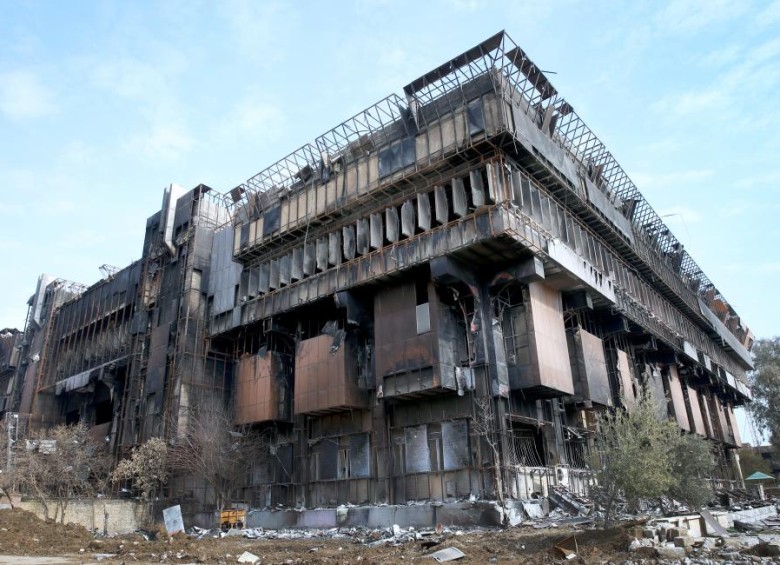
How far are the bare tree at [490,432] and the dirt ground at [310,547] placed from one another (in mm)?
4068

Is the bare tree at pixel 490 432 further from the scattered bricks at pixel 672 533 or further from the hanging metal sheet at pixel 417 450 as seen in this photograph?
the scattered bricks at pixel 672 533

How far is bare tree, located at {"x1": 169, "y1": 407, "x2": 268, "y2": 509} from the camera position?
38781 millimetres

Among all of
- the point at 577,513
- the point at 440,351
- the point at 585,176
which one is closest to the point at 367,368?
the point at 440,351

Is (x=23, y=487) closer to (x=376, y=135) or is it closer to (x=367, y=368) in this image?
(x=367, y=368)

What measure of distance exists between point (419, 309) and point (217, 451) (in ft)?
55.7

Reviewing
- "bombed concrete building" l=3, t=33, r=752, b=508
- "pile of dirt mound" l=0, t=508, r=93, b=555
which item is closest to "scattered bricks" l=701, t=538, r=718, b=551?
"bombed concrete building" l=3, t=33, r=752, b=508

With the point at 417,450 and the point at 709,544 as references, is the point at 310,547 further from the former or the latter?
the point at 709,544

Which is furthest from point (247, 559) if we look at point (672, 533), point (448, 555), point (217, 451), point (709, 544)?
point (217, 451)

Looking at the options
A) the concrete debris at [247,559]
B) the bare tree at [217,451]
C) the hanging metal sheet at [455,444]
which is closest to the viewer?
the concrete debris at [247,559]

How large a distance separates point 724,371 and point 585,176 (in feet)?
114

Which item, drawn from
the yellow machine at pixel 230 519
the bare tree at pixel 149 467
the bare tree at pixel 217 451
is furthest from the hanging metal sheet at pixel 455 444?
the bare tree at pixel 149 467

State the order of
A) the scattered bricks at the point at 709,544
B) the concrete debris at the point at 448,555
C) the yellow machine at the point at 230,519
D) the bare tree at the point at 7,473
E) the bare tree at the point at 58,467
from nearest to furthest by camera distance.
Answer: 1. the scattered bricks at the point at 709,544
2. the concrete debris at the point at 448,555
3. the bare tree at the point at 7,473
4. the yellow machine at the point at 230,519
5. the bare tree at the point at 58,467

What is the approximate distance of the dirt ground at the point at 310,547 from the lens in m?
18.1

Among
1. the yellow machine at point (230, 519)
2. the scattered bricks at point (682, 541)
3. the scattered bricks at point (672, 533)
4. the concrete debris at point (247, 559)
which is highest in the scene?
the yellow machine at point (230, 519)
